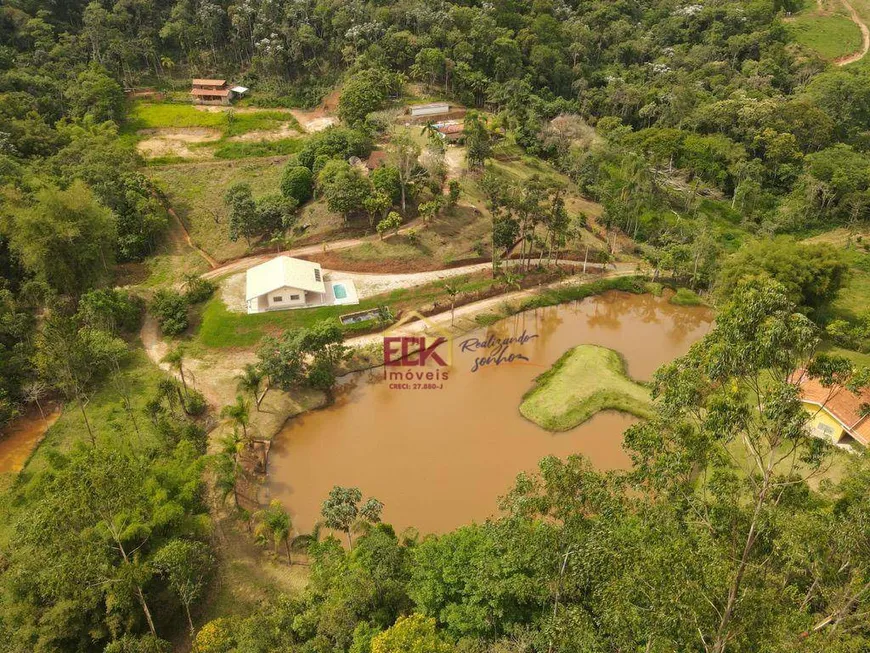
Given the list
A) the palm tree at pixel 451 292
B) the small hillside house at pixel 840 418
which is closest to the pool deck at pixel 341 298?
the palm tree at pixel 451 292

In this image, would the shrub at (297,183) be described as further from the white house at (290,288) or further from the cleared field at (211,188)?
the white house at (290,288)

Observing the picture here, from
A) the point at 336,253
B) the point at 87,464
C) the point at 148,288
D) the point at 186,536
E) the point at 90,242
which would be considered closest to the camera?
the point at 87,464

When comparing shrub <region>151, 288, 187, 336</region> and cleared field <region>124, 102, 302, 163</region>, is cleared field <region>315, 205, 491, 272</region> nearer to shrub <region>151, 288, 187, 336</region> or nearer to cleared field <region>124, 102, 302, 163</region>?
shrub <region>151, 288, 187, 336</region>

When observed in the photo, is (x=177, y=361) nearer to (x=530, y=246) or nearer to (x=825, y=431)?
(x=530, y=246)

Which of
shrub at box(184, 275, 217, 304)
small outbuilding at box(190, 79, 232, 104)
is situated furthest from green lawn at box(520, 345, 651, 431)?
small outbuilding at box(190, 79, 232, 104)

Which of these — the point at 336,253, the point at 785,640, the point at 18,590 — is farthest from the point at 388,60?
the point at 785,640

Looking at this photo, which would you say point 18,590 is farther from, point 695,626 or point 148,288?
point 148,288

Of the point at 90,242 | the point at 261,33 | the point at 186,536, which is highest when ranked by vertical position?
the point at 261,33

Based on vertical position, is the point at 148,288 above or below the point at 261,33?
below
